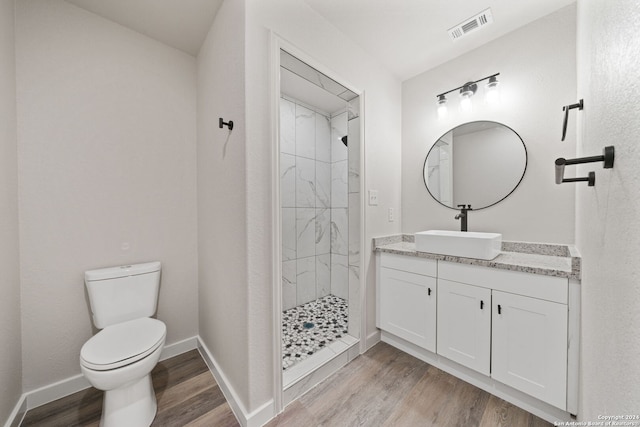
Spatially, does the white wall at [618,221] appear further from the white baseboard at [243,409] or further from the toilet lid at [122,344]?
the toilet lid at [122,344]

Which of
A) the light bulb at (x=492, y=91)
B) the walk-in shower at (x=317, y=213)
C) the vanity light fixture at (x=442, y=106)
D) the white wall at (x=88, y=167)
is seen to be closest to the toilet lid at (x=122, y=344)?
the white wall at (x=88, y=167)

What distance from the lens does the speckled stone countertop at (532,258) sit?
120 cm

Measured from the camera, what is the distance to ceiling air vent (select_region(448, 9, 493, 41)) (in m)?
1.57

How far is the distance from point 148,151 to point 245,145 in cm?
108

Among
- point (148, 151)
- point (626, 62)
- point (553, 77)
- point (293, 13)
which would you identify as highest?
point (293, 13)

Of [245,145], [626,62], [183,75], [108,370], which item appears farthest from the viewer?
[183,75]

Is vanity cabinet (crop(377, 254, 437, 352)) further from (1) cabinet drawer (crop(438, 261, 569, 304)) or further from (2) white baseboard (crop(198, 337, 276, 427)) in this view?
(2) white baseboard (crop(198, 337, 276, 427))

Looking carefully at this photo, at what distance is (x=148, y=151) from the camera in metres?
1.79

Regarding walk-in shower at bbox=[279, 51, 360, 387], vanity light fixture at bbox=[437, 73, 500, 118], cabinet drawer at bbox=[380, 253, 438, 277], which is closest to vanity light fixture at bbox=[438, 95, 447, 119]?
vanity light fixture at bbox=[437, 73, 500, 118]

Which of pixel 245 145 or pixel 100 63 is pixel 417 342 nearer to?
pixel 245 145

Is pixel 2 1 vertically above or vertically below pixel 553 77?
above

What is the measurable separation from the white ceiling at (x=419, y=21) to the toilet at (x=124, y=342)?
7.24ft

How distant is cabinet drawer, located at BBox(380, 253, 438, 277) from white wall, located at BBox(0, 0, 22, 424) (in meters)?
2.31

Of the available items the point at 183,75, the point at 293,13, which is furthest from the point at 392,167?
the point at 183,75
